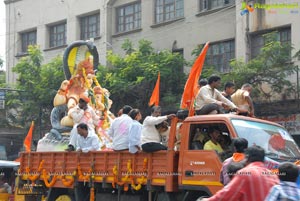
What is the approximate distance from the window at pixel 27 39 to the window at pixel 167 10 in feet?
31.3

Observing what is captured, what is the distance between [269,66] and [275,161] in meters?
10.6

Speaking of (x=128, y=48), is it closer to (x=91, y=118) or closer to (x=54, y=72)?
(x=54, y=72)

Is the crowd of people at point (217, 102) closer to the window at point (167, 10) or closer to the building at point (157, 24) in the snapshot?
the building at point (157, 24)

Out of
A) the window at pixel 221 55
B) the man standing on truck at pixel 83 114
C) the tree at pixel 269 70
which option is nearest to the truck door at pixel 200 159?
the man standing on truck at pixel 83 114

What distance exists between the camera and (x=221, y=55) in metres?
21.8

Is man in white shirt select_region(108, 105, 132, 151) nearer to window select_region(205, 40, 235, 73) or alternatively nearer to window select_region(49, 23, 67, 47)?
window select_region(205, 40, 235, 73)

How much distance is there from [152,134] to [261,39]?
472 inches

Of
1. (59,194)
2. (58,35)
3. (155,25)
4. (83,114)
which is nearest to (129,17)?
(155,25)

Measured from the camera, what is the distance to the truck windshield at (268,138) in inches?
329

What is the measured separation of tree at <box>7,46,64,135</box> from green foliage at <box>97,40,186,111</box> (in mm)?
3101

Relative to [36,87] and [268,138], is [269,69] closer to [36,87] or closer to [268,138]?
[268,138]

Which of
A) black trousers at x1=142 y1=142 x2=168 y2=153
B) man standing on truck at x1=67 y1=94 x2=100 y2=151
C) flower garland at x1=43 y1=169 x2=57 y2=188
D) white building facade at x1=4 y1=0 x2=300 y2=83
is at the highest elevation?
white building facade at x1=4 y1=0 x2=300 y2=83

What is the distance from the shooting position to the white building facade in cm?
2022

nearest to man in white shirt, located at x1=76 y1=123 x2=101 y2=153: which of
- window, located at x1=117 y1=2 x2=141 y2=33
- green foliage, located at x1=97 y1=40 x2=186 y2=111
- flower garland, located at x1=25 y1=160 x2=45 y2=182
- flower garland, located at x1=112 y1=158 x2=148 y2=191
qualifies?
flower garland, located at x1=112 y1=158 x2=148 y2=191
